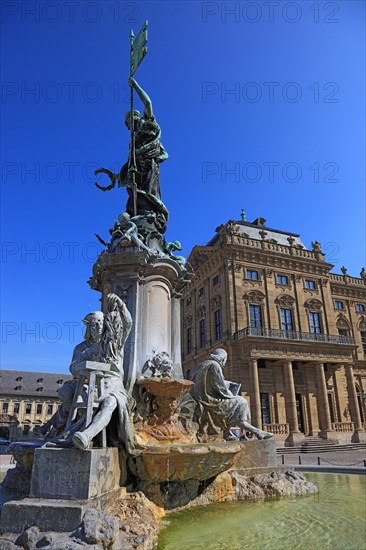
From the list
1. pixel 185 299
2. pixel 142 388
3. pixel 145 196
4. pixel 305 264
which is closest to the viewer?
pixel 142 388

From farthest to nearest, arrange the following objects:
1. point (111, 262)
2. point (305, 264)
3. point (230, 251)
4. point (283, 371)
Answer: point (305, 264)
point (230, 251)
point (283, 371)
point (111, 262)

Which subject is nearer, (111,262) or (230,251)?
(111,262)

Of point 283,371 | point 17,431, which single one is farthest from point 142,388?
point 17,431

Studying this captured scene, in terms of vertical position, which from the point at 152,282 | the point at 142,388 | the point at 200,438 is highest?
the point at 152,282

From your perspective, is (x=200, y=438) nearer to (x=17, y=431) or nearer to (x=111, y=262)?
(x=111, y=262)

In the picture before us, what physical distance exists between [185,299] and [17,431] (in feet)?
113

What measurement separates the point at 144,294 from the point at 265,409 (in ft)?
91.9

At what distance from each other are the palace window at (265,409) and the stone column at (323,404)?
496cm

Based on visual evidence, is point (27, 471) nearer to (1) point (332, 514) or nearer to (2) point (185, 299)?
(1) point (332, 514)

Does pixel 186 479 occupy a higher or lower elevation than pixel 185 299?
lower

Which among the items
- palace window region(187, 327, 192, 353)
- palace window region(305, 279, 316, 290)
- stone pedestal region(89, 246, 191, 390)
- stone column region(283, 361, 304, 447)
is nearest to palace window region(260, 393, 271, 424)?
stone column region(283, 361, 304, 447)

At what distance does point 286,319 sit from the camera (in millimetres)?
37938

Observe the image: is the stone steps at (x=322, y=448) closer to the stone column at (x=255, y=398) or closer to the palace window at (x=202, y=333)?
the stone column at (x=255, y=398)

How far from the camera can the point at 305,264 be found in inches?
1599
